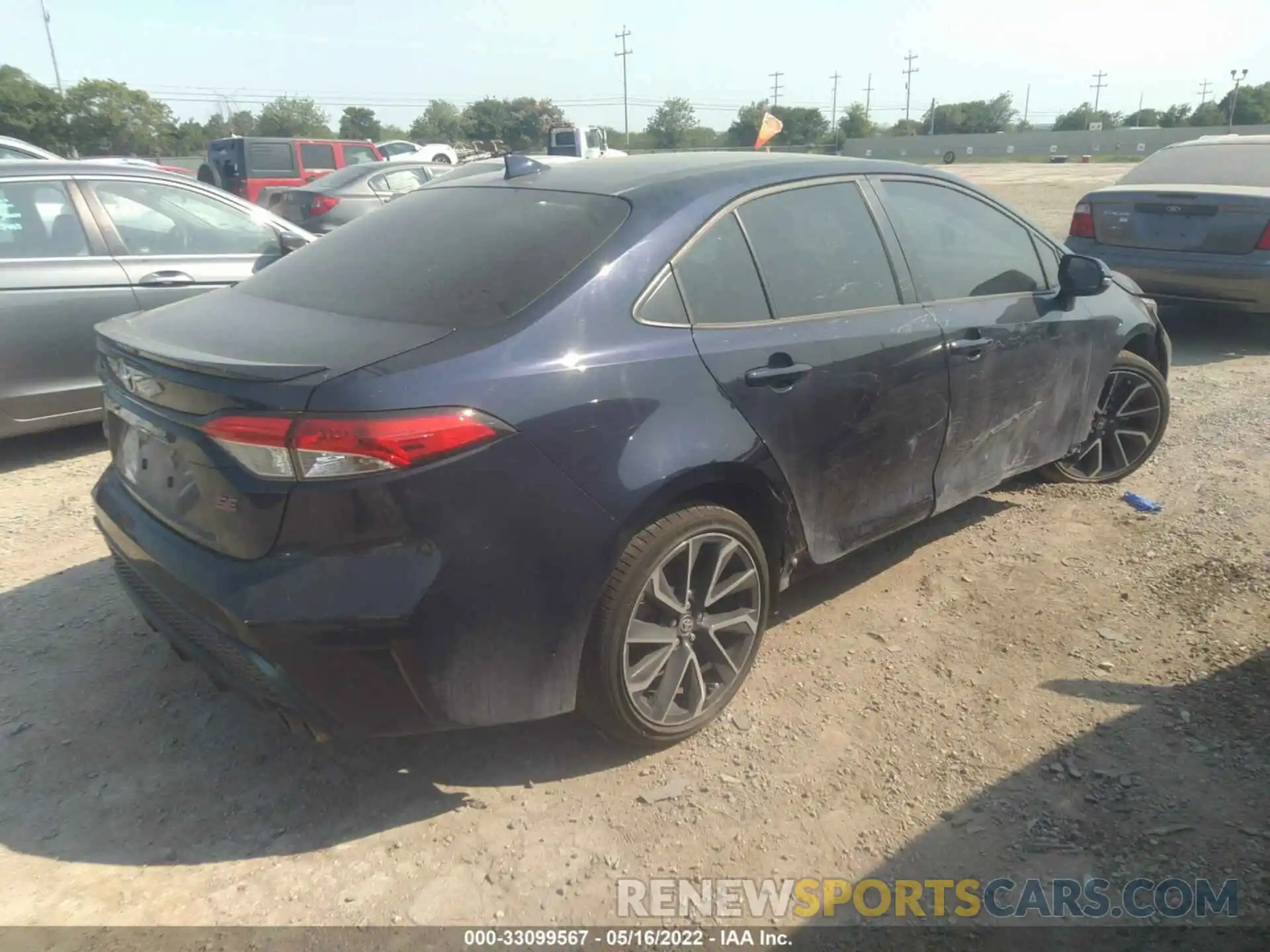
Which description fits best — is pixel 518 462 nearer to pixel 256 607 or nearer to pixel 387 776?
pixel 256 607

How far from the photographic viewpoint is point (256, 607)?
85.8 inches

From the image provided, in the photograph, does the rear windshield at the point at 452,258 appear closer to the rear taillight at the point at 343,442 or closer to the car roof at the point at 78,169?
the rear taillight at the point at 343,442

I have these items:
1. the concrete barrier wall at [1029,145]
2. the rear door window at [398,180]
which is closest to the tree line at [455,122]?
the concrete barrier wall at [1029,145]

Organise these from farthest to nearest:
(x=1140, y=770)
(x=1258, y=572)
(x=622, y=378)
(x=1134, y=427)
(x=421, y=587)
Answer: (x=1134, y=427) → (x=1258, y=572) → (x=1140, y=770) → (x=622, y=378) → (x=421, y=587)

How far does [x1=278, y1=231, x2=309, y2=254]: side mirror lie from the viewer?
5.48 metres

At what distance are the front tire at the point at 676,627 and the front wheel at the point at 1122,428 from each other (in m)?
2.51

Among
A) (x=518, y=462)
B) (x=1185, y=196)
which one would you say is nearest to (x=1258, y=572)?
(x=518, y=462)

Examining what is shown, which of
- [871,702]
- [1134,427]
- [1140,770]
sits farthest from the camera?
[1134,427]

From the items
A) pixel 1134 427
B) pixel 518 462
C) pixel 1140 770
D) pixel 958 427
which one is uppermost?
pixel 518 462

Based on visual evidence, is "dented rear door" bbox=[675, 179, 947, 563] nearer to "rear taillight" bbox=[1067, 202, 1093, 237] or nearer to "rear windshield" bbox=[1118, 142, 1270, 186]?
"rear taillight" bbox=[1067, 202, 1093, 237]

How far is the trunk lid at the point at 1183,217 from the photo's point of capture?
271 inches

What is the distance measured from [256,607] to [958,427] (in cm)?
260

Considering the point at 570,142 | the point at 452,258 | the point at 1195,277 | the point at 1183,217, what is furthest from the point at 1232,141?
the point at 570,142

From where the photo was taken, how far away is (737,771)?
2.76 meters
